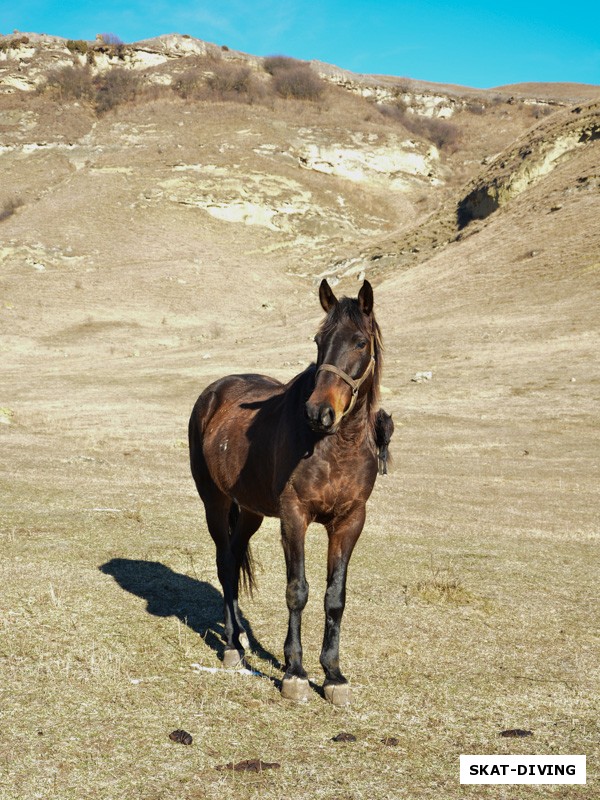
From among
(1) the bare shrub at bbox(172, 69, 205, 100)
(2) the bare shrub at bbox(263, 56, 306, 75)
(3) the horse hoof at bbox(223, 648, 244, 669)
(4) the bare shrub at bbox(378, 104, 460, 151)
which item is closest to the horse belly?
(3) the horse hoof at bbox(223, 648, 244, 669)

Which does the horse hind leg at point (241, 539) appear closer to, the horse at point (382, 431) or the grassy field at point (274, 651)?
the grassy field at point (274, 651)

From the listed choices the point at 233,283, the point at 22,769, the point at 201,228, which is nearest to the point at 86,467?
the point at 22,769

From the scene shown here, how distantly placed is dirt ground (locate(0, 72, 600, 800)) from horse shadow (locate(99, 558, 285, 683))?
1.6 inches

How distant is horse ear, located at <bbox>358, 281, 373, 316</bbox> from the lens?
247 inches

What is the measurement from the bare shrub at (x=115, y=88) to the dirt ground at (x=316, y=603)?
74111mm

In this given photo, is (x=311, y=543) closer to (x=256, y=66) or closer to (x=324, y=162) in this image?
(x=324, y=162)

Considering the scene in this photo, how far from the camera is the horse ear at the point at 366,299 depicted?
6.26m

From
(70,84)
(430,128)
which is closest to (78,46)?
(70,84)

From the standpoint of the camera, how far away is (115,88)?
4053 inches

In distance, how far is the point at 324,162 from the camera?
92.2 meters

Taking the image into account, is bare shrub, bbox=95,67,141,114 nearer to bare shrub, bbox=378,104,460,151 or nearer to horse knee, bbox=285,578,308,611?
bare shrub, bbox=378,104,460,151

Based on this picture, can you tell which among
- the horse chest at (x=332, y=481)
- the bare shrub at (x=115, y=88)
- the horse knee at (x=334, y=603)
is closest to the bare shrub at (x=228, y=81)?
the bare shrub at (x=115, y=88)

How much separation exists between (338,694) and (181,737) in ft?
4.91

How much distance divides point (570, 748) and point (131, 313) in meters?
58.6
